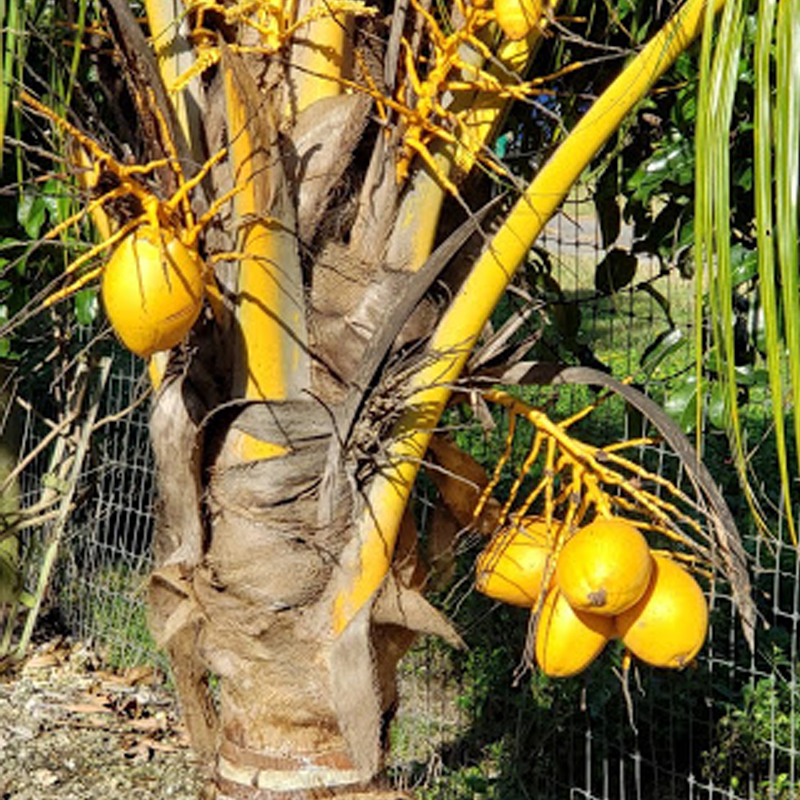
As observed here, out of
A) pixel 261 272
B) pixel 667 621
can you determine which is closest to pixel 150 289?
pixel 261 272

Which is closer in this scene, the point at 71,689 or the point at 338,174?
the point at 338,174

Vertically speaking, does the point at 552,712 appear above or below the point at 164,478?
below

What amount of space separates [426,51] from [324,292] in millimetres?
440

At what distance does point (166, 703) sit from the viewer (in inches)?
193

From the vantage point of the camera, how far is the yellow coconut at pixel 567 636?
208 centimetres

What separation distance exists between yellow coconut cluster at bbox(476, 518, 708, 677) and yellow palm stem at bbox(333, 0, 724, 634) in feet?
0.64

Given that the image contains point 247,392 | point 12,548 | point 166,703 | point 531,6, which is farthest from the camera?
point 12,548

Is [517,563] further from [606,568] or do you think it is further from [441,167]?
[441,167]

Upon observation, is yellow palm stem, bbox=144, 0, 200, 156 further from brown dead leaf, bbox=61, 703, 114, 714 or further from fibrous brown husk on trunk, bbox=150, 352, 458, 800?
brown dead leaf, bbox=61, 703, 114, 714

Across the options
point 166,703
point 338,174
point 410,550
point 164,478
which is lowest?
point 166,703

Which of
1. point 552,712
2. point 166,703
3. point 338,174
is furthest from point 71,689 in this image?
point 338,174

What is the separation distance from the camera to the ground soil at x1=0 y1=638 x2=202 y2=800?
4.26 metres

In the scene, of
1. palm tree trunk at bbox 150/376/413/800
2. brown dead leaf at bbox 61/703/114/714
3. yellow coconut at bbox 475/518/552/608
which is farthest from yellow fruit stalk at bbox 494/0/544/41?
brown dead leaf at bbox 61/703/114/714

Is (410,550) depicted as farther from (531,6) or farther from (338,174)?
(531,6)
